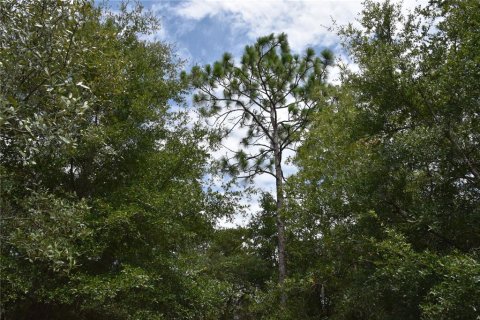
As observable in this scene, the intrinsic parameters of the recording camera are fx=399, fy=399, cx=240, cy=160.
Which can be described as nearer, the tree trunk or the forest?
the forest

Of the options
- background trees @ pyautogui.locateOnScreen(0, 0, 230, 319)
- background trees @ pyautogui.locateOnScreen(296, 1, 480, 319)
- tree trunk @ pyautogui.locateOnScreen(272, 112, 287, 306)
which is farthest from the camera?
tree trunk @ pyautogui.locateOnScreen(272, 112, 287, 306)

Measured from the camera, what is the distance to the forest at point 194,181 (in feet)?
20.9

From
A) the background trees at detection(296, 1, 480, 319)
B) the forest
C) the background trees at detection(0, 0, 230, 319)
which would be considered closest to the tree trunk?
the forest

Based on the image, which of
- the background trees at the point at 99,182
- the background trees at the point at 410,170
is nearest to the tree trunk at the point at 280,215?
the background trees at the point at 99,182

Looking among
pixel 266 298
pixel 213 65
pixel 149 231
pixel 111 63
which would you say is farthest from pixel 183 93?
pixel 266 298

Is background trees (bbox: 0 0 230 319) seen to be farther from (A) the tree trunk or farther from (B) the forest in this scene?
(A) the tree trunk

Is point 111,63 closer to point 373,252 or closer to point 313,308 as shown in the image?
point 373,252

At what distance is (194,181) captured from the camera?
565 inches

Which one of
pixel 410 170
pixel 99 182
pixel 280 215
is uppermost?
pixel 99 182

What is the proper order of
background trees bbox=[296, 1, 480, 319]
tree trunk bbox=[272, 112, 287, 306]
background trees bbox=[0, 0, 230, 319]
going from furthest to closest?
tree trunk bbox=[272, 112, 287, 306] → background trees bbox=[296, 1, 480, 319] → background trees bbox=[0, 0, 230, 319]

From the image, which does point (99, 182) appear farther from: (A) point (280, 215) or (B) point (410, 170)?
(B) point (410, 170)

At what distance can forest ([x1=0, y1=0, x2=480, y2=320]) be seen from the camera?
251 inches

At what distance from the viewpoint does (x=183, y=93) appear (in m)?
17.0

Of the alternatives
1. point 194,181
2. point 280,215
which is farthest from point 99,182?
point 280,215
